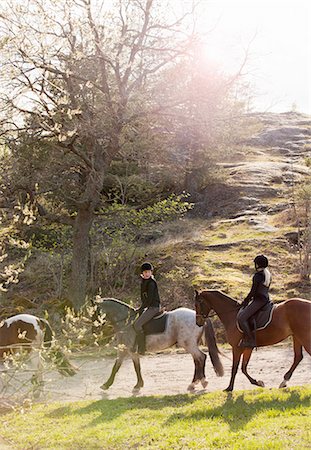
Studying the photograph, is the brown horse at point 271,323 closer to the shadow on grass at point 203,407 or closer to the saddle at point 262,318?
the saddle at point 262,318

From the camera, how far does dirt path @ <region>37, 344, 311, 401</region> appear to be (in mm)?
12242

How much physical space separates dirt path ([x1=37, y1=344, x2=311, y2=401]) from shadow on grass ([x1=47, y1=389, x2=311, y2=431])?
527 millimetres

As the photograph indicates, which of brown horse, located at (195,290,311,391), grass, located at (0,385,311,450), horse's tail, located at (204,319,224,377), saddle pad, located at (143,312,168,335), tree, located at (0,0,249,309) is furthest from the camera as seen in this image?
tree, located at (0,0,249,309)

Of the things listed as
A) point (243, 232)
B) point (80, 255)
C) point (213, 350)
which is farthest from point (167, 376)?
point (243, 232)

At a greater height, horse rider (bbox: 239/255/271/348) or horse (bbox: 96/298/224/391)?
horse rider (bbox: 239/255/271/348)

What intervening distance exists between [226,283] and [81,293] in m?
5.34

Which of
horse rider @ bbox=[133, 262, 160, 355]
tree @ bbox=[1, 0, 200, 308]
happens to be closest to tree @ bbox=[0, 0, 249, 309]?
tree @ bbox=[1, 0, 200, 308]

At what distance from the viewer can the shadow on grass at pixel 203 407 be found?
9.38 metres

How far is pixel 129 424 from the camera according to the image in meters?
9.48

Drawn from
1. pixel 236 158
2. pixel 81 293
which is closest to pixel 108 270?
pixel 81 293

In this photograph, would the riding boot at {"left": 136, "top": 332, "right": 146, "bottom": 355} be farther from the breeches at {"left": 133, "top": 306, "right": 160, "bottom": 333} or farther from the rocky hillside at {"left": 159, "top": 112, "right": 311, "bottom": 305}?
the rocky hillside at {"left": 159, "top": 112, "right": 311, "bottom": 305}

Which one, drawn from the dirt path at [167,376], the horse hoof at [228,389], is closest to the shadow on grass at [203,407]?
the horse hoof at [228,389]

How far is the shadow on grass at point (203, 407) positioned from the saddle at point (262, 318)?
1.21 m

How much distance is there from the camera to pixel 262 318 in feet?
36.8
